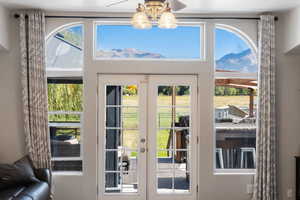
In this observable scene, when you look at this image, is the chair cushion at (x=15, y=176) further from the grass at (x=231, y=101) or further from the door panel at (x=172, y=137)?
the grass at (x=231, y=101)

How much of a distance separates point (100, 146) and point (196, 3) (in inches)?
93.5

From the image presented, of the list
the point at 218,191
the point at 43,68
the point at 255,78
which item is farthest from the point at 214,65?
the point at 43,68

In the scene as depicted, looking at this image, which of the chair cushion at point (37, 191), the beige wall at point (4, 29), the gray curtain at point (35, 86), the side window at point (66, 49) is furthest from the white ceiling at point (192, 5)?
the chair cushion at point (37, 191)

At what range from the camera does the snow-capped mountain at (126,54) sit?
464 cm

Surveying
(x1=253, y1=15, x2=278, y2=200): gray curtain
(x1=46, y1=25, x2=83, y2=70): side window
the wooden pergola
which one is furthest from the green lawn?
(x1=253, y1=15, x2=278, y2=200): gray curtain

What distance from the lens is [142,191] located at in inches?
181

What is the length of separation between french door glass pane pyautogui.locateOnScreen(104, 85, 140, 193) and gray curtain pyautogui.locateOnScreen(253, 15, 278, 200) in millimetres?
1742

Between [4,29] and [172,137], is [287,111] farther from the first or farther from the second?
[4,29]

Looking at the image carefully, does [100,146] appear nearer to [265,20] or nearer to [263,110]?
[263,110]

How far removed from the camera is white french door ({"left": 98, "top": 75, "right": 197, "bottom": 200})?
4.58 metres

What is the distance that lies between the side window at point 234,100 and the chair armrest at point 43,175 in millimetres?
2400

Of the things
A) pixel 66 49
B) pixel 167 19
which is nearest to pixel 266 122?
pixel 167 19

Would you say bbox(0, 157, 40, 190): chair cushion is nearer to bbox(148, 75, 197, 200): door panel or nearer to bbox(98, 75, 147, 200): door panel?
bbox(98, 75, 147, 200): door panel

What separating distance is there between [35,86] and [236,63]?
2.93 metres
